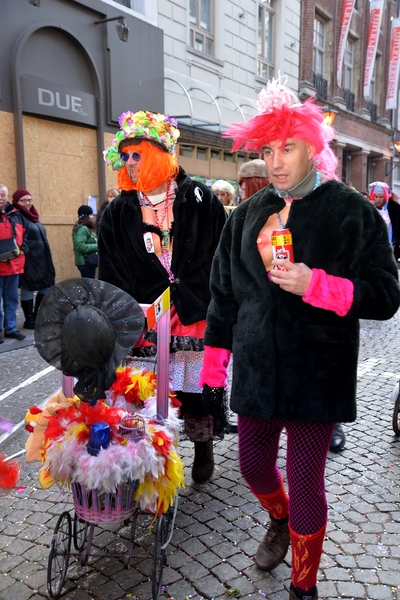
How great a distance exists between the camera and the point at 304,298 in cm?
169

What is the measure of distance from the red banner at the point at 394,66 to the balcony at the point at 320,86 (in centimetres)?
460

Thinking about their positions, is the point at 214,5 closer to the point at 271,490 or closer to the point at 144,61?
the point at 144,61

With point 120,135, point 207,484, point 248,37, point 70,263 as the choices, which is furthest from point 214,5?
point 207,484

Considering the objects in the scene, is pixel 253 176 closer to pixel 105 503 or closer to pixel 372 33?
pixel 105 503

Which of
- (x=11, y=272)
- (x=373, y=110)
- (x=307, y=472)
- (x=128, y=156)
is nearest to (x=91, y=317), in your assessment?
(x=307, y=472)

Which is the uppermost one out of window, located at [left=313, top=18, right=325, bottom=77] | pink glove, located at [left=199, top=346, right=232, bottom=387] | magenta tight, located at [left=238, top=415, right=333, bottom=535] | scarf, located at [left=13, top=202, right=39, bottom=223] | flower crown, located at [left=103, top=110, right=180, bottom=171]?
window, located at [left=313, top=18, right=325, bottom=77]

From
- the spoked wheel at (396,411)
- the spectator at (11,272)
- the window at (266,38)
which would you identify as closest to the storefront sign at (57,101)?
the spectator at (11,272)

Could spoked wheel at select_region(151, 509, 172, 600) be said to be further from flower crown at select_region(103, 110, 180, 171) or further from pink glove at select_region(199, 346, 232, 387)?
flower crown at select_region(103, 110, 180, 171)

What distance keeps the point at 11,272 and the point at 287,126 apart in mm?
5252

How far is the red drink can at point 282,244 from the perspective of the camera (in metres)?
1.64

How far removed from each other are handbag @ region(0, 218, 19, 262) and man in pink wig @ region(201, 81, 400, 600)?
15.9ft

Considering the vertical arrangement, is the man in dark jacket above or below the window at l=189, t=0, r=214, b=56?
below

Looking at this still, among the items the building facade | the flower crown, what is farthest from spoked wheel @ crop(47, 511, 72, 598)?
the building facade

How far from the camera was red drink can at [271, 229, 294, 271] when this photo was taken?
164 cm
